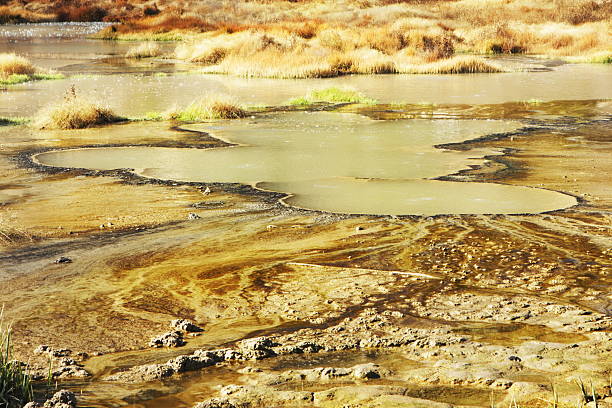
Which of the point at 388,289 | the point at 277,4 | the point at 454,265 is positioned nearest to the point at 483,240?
the point at 454,265

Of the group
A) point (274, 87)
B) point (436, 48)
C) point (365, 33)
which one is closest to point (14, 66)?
point (274, 87)

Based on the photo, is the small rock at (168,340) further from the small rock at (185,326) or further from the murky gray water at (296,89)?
the murky gray water at (296,89)

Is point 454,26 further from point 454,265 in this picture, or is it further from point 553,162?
point 454,265

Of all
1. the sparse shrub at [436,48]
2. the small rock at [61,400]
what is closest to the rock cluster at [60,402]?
the small rock at [61,400]

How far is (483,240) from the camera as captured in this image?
775 centimetres

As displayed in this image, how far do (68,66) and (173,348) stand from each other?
33.7 metres

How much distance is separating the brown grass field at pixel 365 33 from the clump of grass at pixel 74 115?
13.6 meters

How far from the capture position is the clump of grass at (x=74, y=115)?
56.4ft

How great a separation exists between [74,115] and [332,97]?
7.59 metres

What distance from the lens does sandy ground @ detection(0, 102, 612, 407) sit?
4.43m

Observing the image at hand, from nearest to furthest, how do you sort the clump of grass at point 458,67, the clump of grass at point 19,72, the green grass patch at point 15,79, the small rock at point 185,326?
1. the small rock at point 185,326
2. the green grass patch at point 15,79
3. the clump of grass at point 19,72
4. the clump of grass at point 458,67

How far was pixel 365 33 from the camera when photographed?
3894 cm

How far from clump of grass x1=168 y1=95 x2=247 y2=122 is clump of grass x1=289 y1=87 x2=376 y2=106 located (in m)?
3.05

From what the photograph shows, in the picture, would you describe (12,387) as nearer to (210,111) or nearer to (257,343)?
A: (257,343)
